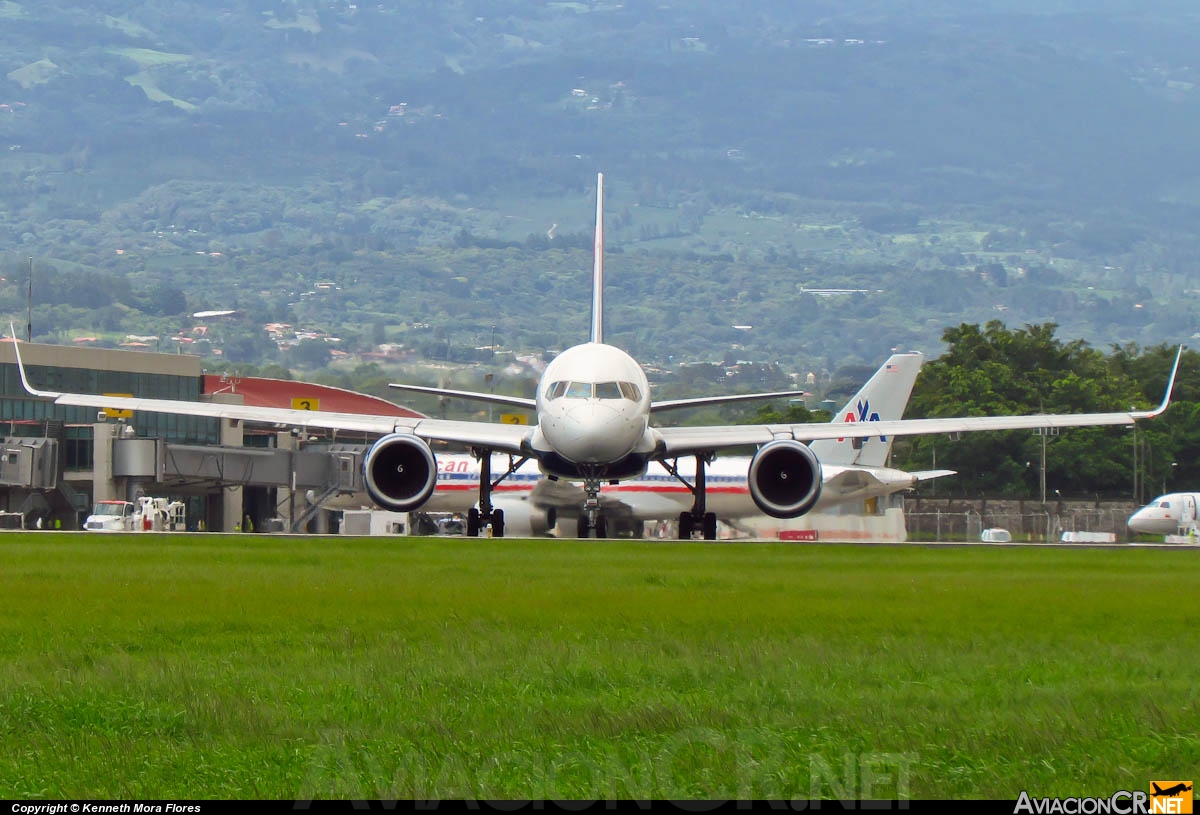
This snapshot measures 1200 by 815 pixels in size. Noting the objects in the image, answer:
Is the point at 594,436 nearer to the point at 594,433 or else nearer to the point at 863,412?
the point at 594,433

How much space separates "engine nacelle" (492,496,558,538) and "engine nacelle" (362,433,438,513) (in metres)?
19.5

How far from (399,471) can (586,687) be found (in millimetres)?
24156

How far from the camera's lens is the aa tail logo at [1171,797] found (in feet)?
20.9

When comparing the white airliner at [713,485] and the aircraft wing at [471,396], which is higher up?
the aircraft wing at [471,396]

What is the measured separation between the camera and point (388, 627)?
13.1m

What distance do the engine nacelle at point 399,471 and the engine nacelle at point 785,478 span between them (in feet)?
19.9

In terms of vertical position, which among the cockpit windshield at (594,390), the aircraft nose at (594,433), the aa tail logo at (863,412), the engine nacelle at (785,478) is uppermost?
the aa tail logo at (863,412)

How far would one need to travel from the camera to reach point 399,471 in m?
33.7

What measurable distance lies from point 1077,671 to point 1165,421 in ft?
301

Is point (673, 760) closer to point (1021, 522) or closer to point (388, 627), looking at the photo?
point (388, 627)

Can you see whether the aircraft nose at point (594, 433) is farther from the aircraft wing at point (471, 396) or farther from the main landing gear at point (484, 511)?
the main landing gear at point (484, 511)

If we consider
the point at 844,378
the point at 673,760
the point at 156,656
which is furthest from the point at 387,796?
the point at 844,378

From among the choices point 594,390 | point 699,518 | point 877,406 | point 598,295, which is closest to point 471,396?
point 594,390

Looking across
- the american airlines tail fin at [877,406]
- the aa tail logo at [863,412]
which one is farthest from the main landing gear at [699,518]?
the aa tail logo at [863,412]
